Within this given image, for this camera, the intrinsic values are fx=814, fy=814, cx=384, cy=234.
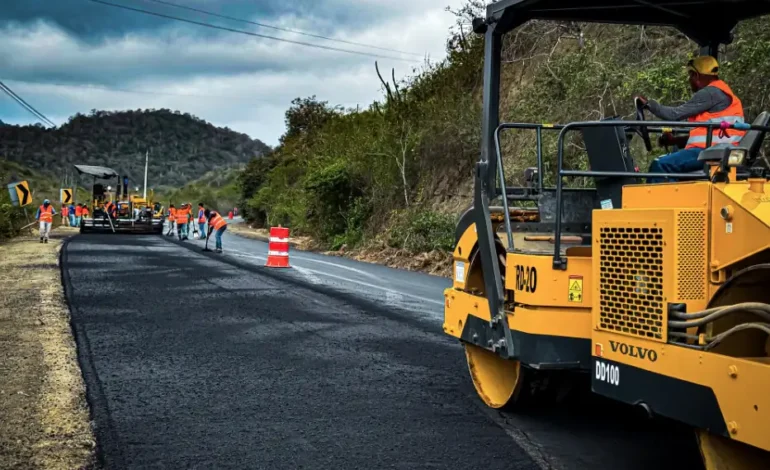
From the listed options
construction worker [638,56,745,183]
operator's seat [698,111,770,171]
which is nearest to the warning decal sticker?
construction worker [638,56,745,183]

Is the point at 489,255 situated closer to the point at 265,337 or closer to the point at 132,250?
the point at 265,337

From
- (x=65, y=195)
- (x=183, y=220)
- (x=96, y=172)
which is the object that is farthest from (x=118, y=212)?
(x=65, y=195)

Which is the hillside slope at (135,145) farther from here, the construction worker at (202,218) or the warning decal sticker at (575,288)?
the warning decal sticker at (575,288)

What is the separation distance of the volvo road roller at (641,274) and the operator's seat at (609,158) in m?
0.01

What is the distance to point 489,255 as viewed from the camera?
559 centimetres

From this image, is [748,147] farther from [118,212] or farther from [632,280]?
[118,212]

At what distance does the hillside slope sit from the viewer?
14012cm

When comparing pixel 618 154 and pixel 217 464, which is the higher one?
pixel 618 154

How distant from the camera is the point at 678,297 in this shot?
12.3ft

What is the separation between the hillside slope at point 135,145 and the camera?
5517 inches

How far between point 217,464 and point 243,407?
1.30 m

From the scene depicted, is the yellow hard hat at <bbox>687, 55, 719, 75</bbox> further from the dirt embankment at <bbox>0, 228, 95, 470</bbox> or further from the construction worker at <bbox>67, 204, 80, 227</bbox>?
the construction worker at <bbox>67, 204, 80, 227</bbox>

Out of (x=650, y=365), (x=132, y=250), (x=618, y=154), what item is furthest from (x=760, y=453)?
(x=132, y=250)

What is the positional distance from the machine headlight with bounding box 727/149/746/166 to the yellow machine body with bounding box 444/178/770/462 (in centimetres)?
10
